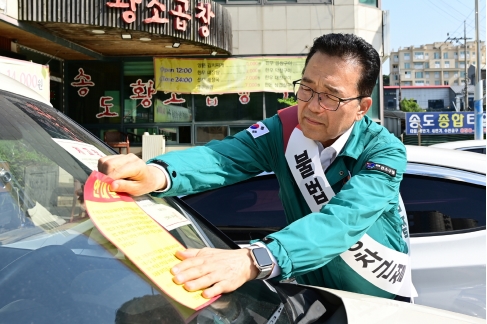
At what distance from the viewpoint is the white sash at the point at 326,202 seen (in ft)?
5.94

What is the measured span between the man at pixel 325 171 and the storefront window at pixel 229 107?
12398 mm

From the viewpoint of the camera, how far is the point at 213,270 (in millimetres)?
1199

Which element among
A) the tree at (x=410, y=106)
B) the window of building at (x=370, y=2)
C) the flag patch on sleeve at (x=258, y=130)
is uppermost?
the tree at (x=410, y=106)

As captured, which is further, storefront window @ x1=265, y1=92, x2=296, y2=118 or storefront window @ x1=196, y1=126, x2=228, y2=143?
storefront window @ x1=196, y1=126, x2=228, y2=143

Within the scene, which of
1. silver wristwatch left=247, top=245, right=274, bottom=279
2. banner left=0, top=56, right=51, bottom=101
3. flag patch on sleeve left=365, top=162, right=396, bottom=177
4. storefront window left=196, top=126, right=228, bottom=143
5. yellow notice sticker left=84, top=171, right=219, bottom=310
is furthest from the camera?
storefront window left=196, top=126, right=228, bottom=143

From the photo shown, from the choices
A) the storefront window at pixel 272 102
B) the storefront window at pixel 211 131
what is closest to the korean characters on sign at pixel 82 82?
the storefront window at pixel 211 131

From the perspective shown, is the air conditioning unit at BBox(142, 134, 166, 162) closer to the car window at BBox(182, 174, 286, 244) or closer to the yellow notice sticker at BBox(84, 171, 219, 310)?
the car window at BBox(182, 174, 286, 244)

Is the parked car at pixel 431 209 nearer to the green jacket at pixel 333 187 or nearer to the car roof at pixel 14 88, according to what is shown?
the green jacket at pixel 333 187

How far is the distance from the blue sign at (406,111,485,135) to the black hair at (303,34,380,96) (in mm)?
21278

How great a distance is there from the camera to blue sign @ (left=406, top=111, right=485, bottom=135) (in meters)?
22.1

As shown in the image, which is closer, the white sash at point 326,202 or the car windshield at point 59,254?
the car windshield at point 59,254

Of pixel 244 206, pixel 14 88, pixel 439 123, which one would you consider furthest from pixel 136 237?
pixel 439 123

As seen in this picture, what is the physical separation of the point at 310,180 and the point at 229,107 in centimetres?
1269

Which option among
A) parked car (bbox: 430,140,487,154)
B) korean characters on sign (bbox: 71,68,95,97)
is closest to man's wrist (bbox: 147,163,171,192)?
parked car (bbox: 430,140,487,154)
